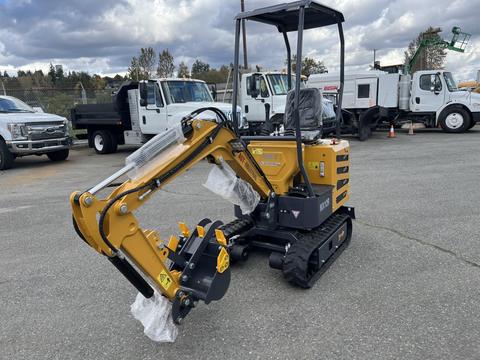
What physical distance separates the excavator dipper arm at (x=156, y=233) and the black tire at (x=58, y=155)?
10929 mm

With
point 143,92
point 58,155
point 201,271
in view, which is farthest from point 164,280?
point 58,155

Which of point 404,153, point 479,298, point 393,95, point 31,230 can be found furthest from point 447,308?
point 393,95

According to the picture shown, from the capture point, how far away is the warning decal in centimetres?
294

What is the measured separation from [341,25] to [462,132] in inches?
552

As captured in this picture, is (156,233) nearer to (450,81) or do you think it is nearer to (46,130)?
(46,130)

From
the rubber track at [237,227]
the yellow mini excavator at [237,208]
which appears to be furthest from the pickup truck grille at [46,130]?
the rubber track at [237,227]

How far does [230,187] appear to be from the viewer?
12.4 feet

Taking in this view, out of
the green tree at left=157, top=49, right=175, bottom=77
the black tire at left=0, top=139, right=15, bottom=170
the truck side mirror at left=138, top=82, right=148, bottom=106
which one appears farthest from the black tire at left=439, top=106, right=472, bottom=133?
the green tree at left=157, top=49, right=175, bottom=77

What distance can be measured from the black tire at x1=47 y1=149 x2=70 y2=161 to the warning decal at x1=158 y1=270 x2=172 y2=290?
1145 centimetres

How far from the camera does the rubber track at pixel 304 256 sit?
3.77 meters

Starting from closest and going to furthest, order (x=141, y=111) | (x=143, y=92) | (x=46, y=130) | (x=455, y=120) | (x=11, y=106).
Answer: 1. (x=46, y=130)
2. (x=143, y=92)
3. (x=11, y=106)
4. (x=141, y=111)
5. (x=455, y=120)

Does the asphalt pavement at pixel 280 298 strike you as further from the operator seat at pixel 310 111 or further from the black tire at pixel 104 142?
the black tire at pixel 104 142

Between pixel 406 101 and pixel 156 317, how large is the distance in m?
16.8

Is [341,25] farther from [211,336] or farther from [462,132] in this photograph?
[462,132]
